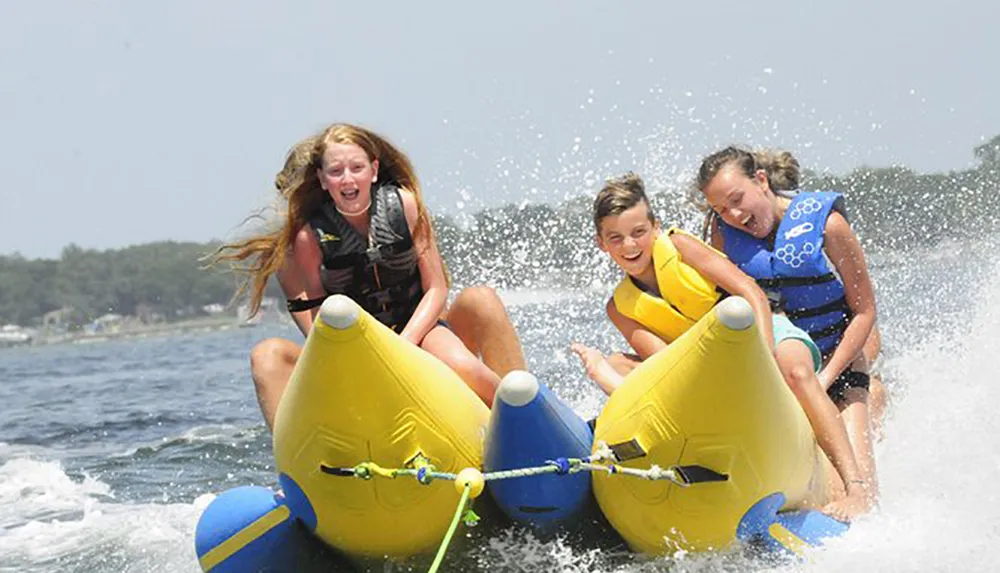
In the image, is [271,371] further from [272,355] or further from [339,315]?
[339,315]

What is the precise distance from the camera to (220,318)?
7031 cm

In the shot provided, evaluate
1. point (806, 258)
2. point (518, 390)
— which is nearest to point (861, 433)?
point (806, 258)

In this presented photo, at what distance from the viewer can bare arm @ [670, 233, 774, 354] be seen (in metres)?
4.18

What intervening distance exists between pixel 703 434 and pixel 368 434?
0.86 metres

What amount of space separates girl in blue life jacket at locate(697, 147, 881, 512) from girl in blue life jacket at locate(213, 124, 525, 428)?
0.94 metres

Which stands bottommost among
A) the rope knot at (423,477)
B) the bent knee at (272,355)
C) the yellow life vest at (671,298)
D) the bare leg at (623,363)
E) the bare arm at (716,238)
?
the rope knot at (423,477)

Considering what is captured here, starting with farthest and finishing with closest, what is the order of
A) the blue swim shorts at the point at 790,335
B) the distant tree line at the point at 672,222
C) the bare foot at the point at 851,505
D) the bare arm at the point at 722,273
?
1. the distant tree line at the point at 672,222
2. the blue swim shorts at the point at 790,335
3. the bare arm at the point at 722,273
4. the bare foot at the point at 851,505

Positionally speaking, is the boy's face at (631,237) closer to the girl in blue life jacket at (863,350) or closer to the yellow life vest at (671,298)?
the yellow life vest at (671,298)

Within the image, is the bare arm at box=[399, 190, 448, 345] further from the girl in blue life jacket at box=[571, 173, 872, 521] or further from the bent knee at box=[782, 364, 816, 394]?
the bent knee at box=[782, 364, 816, 394]

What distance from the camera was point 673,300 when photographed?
4293 millimetres

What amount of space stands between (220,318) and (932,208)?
62559 millimetres

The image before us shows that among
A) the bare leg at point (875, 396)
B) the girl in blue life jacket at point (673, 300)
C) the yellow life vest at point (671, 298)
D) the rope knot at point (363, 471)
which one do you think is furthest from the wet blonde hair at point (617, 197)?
the rope knot at point (363, 471)

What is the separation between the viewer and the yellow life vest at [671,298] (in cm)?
425

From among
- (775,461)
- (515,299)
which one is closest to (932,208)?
(515,299)
